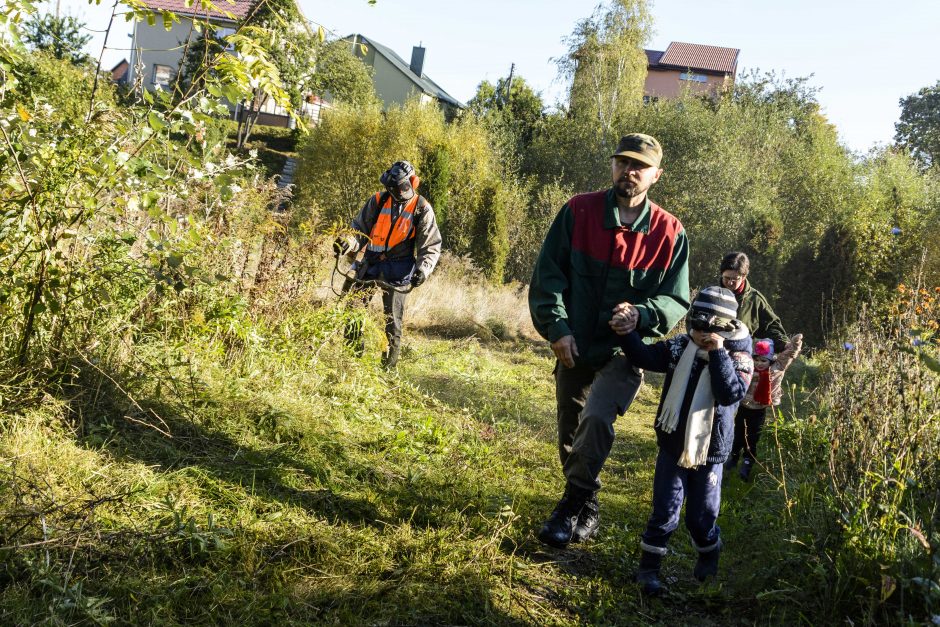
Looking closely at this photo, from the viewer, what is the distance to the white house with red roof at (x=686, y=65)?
206 feet

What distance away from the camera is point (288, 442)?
4.62 m

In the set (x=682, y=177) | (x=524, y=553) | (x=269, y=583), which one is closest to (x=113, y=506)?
(x=269, y=583)

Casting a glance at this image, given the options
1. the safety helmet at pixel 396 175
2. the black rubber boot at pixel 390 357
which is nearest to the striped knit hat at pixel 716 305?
the safety helmet at pixel 396 175

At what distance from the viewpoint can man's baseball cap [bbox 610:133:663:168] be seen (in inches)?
164

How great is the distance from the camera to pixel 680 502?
3.97 meters

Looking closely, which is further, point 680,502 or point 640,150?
point 640,150

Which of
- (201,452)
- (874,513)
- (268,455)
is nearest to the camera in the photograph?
(874,513)

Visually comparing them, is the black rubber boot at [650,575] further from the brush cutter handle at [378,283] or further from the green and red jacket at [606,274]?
the brush cutter handle at [378,283]

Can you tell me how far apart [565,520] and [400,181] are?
3.73 meters

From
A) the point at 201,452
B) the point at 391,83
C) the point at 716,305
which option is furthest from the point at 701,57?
the point at 201,452

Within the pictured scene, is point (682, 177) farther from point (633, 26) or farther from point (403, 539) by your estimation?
point (403, 539)

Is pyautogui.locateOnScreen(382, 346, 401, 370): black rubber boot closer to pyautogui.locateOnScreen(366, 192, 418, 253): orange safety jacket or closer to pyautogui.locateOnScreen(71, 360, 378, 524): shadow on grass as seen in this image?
pyautogui.locateOnScreen(366, 192, 418, 253): orange safety jacket

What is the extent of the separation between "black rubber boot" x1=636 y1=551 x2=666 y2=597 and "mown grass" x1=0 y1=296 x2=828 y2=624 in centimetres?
8

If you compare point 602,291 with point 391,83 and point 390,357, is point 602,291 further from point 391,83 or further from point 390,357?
point 391,83
